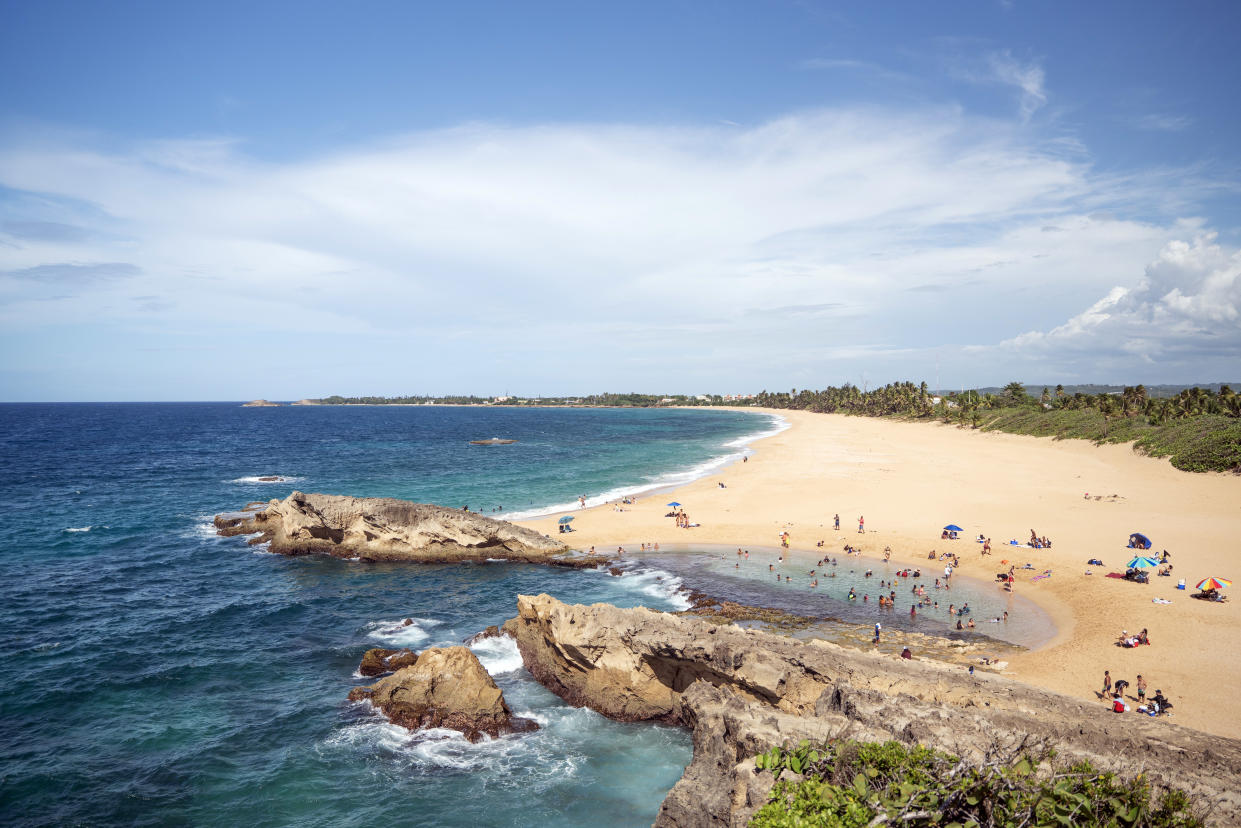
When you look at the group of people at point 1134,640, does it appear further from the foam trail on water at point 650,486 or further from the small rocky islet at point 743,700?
the foam trail on water at point 650,486

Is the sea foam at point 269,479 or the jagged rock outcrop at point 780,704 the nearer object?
the jagged rock outcrop at point 780,704

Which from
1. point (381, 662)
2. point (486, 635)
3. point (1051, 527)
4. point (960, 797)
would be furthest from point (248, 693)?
point (1051, 527)

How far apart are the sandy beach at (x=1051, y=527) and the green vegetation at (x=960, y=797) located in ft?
27.6

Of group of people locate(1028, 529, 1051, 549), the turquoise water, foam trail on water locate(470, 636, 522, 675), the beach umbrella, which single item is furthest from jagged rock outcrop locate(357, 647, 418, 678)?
group of people locate(1028, 529, 1051, 549)

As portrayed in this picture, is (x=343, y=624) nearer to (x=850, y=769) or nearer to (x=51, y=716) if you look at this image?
(x=51, y=716)

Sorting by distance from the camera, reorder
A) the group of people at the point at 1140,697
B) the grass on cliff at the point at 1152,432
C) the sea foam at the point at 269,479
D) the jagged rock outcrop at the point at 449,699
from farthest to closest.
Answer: the sea foam at the point at 269,479 < the grass on cliff at the point at 1152,432 < the jagged rock outcrop at the point at 449,699 < the group of people at the point at 1140,697

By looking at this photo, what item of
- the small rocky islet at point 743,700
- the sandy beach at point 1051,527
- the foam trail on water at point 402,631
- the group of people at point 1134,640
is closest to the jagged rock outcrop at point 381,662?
the small rocky islet at point 743,700

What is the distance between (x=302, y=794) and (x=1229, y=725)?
99.9 ft

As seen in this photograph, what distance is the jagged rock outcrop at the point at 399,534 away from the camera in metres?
41.8

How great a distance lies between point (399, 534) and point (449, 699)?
23005 mm

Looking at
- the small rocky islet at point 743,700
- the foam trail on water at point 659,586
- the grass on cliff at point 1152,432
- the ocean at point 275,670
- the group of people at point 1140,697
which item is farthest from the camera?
the grass on cliff at point 1152,432

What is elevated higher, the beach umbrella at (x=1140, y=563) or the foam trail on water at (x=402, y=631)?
the beach umbrella at (x=1140, y=563)

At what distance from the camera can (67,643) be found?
1069 inches

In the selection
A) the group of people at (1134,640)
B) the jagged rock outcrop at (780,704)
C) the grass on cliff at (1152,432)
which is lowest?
the group of people at (1134,640)
